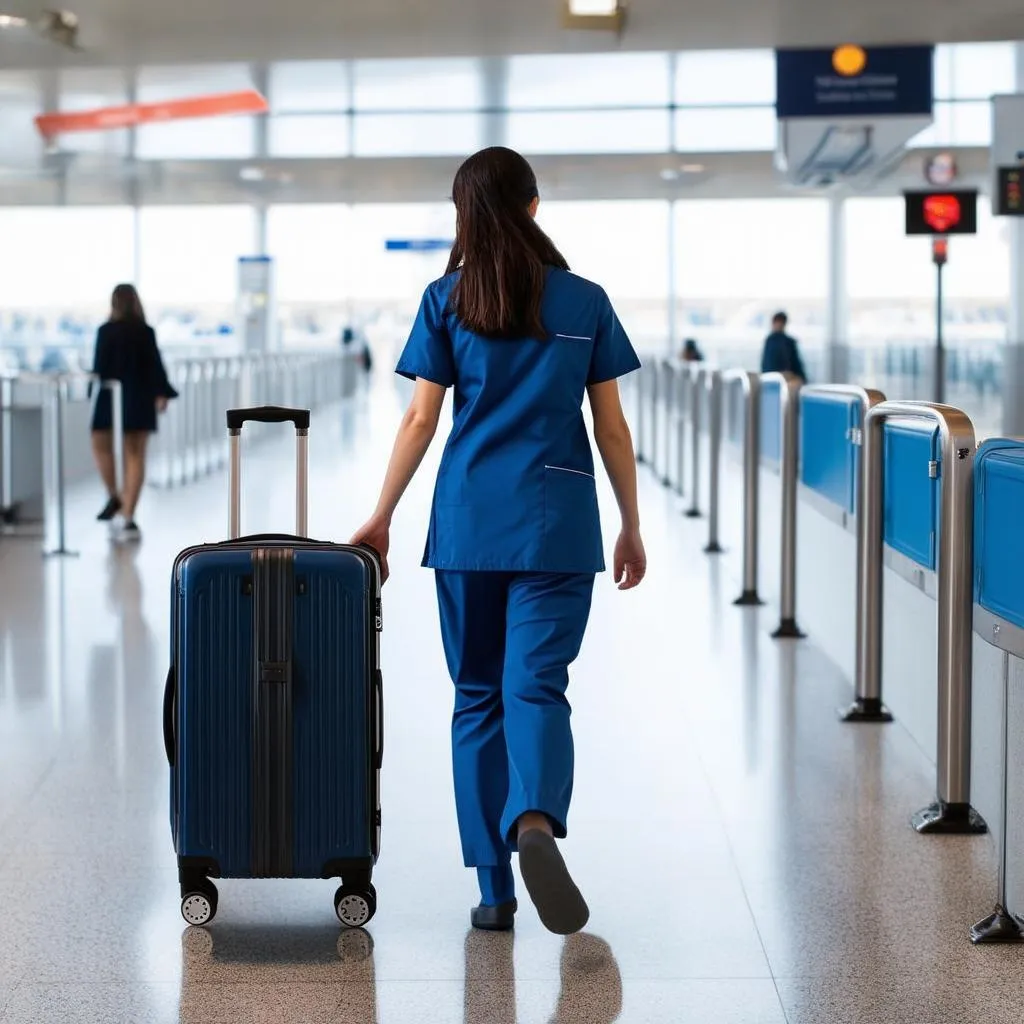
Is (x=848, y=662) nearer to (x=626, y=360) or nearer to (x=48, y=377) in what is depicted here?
(x=626, y=360)

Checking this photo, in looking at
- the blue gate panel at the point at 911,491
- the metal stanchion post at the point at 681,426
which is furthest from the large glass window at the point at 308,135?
the blue gate panel at the point at 911,491

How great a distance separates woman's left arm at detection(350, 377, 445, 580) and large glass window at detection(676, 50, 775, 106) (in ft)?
39.1

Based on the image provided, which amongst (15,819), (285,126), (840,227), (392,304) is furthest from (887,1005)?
(392,304)

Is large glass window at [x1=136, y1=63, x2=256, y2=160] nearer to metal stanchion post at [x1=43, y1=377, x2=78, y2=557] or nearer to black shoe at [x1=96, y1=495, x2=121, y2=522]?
metal stanchion post at [x1=43, y1=377, x2=78, y2=557]

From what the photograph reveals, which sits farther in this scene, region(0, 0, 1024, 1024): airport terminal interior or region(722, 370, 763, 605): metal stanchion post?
region(722, 370, 763, 605): metal stanchion post

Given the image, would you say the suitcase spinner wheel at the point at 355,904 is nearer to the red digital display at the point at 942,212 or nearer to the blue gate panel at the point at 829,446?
the blue gate panel at the point at 829,446

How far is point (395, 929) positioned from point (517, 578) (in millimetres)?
774

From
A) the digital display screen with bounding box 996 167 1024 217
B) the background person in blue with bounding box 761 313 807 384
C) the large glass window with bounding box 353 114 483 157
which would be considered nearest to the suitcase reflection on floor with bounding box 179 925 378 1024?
the digital display screen with bounding box 996 167 1024 217

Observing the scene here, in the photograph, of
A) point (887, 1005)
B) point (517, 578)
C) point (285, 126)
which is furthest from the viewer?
point (285, 126)

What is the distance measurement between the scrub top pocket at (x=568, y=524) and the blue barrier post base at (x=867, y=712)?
2.40 metres

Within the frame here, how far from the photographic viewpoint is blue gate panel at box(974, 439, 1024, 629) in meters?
3.28

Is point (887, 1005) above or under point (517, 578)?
under

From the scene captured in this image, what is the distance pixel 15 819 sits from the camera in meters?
4.25

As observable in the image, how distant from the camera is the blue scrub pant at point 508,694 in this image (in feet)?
10.3
